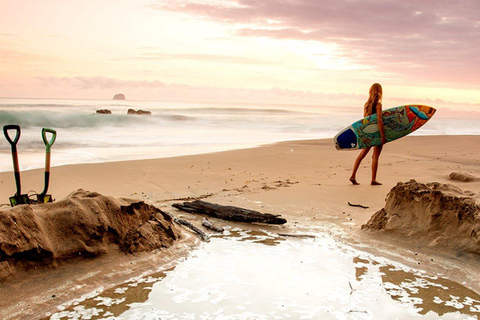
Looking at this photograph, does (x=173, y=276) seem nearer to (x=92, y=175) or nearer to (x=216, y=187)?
(x=216, y=187)

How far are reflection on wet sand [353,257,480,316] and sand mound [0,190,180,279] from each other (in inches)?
82.4

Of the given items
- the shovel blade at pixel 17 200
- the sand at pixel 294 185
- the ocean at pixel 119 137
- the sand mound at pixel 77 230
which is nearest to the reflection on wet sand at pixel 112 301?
the sand at pixel 294 185

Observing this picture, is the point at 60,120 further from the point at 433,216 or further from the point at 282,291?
the point at 282,291

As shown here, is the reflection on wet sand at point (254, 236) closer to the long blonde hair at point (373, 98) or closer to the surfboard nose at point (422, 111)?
the long blonde hair at point (373, 98)

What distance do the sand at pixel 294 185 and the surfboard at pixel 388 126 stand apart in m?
0.74

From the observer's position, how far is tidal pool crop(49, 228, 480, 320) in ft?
10.1

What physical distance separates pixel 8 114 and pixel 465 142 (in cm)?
2306

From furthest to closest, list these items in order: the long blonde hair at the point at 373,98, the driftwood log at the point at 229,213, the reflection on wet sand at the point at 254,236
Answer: the long blonde hair at the point at 373,98, the driftwood log at the point at 229,213, the reflection on wet sand at the point at 254,236

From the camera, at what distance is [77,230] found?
387 cm

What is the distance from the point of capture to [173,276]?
148 inches

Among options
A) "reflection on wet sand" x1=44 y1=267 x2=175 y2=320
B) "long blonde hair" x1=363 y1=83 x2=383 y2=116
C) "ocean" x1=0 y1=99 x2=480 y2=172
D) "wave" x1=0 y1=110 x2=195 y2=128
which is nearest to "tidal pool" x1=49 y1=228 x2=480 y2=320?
"reflection on wet sand" x1=44 y1=267 x2=175 y2=320

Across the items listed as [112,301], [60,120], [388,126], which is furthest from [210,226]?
[60,120]

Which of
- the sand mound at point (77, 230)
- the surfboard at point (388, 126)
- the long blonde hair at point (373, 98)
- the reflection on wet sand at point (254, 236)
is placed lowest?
the reflection on wet sand at point (254, 236)

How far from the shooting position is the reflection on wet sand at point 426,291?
323 centimetres
